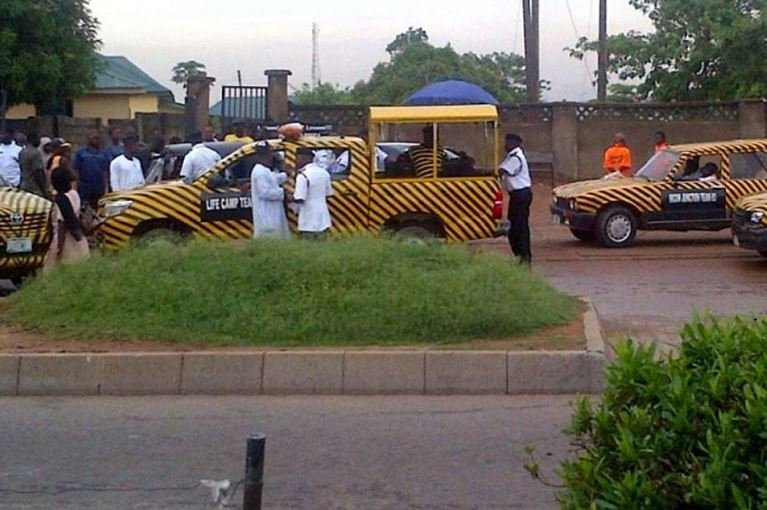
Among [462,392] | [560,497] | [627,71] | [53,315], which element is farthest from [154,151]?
[560,497]

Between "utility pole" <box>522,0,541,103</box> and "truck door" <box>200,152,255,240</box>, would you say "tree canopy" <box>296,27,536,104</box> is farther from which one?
"truck door" <box>200,152,255,240</box>

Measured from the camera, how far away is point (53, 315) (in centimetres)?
1072

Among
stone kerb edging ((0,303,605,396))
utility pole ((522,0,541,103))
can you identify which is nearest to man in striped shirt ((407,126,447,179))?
stone kerb edging ((0,303,605,396))

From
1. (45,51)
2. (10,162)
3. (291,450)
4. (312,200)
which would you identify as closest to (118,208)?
(312,200)

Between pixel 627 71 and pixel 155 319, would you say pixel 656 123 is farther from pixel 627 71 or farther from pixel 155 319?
pixel 155 319

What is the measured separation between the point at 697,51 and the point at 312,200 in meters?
17.2

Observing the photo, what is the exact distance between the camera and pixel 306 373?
9.57 m

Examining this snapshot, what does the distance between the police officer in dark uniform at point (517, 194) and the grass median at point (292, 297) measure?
388cm

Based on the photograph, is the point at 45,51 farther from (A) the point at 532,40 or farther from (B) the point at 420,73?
(B) the point at 420,73

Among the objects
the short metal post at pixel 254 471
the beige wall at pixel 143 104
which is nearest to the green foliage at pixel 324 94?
the beige wall at pixel 143 104

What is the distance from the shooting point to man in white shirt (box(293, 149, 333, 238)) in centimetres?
1514

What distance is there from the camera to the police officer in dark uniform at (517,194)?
15344 millimetres

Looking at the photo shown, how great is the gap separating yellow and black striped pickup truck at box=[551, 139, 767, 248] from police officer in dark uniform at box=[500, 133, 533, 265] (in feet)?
12.0

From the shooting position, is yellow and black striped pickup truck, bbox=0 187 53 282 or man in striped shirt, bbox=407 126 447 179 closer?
yellow and black striped pickup truck, bbox=0 187 53 282
